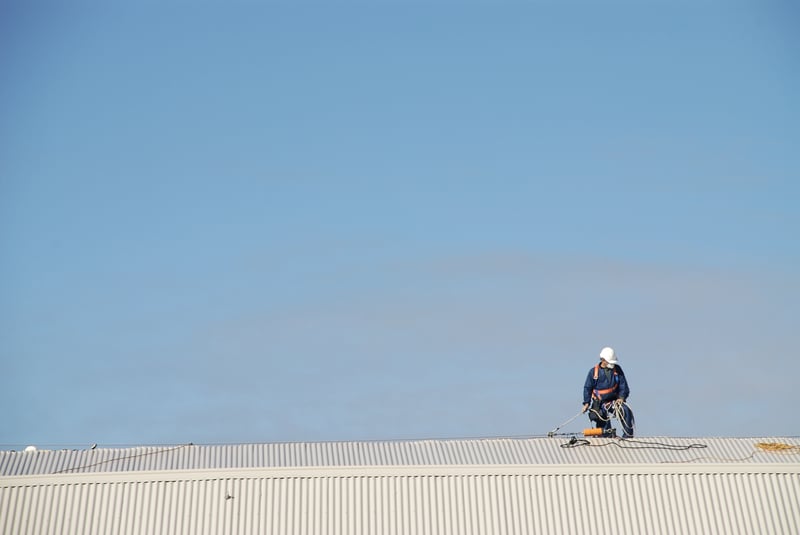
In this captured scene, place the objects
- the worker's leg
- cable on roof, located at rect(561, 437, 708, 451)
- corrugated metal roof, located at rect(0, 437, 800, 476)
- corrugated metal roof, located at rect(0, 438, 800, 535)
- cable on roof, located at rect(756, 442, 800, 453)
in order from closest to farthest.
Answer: corrugated metal roof, located at rect(0, 438, 800, 535) → corrugated metal roof, located at rect(0, 437, 800, 476) → cable on roof, located at rect(756, 442, 800, 453) → cable on roof, located at rect(561, 437, 708, 451) → the worker's leg

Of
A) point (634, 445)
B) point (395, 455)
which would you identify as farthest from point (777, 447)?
point (395, 455)

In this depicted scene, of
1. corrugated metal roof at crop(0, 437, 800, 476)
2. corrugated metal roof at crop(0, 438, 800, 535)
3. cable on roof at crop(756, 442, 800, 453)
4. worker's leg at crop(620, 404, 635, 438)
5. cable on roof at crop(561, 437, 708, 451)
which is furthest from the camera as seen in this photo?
worker's leg at crop(620, 404, 635, 438)

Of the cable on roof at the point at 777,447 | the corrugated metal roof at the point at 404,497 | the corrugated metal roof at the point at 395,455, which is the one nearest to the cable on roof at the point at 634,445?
the corrugated metal roof at the point at 395,455

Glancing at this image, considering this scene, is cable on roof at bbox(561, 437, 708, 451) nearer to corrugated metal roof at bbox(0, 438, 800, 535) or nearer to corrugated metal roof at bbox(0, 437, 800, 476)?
corrugated metal roof at bbox(0, 437, 800, 476)

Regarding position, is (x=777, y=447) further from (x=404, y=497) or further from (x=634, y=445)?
(x=404, y=497)

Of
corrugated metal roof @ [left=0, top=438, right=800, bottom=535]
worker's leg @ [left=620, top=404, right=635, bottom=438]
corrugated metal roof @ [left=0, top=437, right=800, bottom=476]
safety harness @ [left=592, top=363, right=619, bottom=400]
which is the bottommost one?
corrugated metal roof @ [left=0, top=438, right=800, bottom=535]

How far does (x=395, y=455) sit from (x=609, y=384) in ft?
27.1

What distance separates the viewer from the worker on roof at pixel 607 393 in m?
40.8

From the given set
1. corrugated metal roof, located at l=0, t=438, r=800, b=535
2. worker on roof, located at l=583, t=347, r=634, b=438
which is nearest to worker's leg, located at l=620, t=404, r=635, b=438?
worker on roof, located at l=583, t=347, r=634, b=438

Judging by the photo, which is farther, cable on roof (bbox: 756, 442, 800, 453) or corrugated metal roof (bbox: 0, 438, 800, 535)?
cable on roof (bbox: 756, 442, 800, 453)

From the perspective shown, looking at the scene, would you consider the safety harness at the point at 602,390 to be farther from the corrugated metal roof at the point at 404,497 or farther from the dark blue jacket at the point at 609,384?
the corrugated metal roof at the point at 404,497

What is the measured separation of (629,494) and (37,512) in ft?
56.7

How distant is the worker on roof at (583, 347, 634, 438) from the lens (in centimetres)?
4075

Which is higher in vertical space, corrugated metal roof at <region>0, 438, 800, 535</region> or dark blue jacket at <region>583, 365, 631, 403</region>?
dark blue jacket at <region>583, 365, 631, 403</region>
